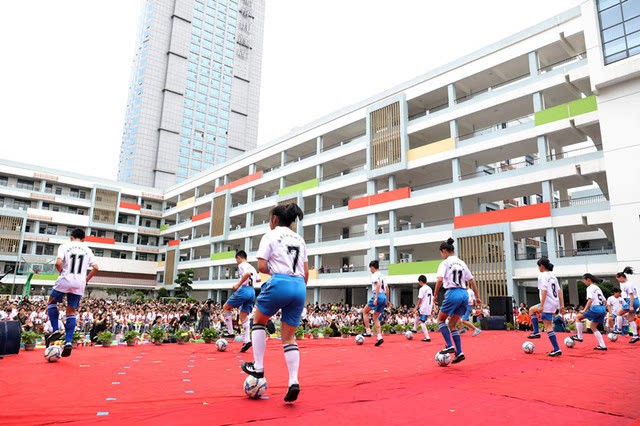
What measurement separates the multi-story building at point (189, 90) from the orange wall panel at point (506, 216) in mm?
62778

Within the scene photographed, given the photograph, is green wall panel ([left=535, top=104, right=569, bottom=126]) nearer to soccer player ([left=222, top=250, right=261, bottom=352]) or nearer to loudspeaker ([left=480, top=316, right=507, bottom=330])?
loudspeaker ([left=480, top=316, right=507, bottom=330])

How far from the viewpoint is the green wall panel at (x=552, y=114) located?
24.6 m

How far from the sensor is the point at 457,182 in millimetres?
29125

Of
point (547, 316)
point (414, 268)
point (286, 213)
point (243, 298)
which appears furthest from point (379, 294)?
point (414, 268)

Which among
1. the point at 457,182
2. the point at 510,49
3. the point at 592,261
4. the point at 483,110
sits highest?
the point at 510,49

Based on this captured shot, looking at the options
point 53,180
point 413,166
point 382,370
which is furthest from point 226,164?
point 382,370

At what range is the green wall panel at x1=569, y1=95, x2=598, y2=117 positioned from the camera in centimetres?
2333

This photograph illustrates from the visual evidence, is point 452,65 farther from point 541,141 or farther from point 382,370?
point 382,370

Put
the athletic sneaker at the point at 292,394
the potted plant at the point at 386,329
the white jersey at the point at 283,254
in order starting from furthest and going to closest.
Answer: the potted plant at the point at 386,329 < the white jersey at the point at 283,254 < the athletic sneaker at the point at 292,394

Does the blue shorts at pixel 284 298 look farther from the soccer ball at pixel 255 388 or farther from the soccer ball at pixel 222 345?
the soccer ball at pixel 222 345

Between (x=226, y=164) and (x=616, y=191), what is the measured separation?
41.7m

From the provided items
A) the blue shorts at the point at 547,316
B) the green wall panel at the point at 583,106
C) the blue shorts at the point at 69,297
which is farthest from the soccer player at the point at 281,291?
the green wall panel at the point at 583,106

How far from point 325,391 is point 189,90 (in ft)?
292

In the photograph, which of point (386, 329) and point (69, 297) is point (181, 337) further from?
point (386, 329)
